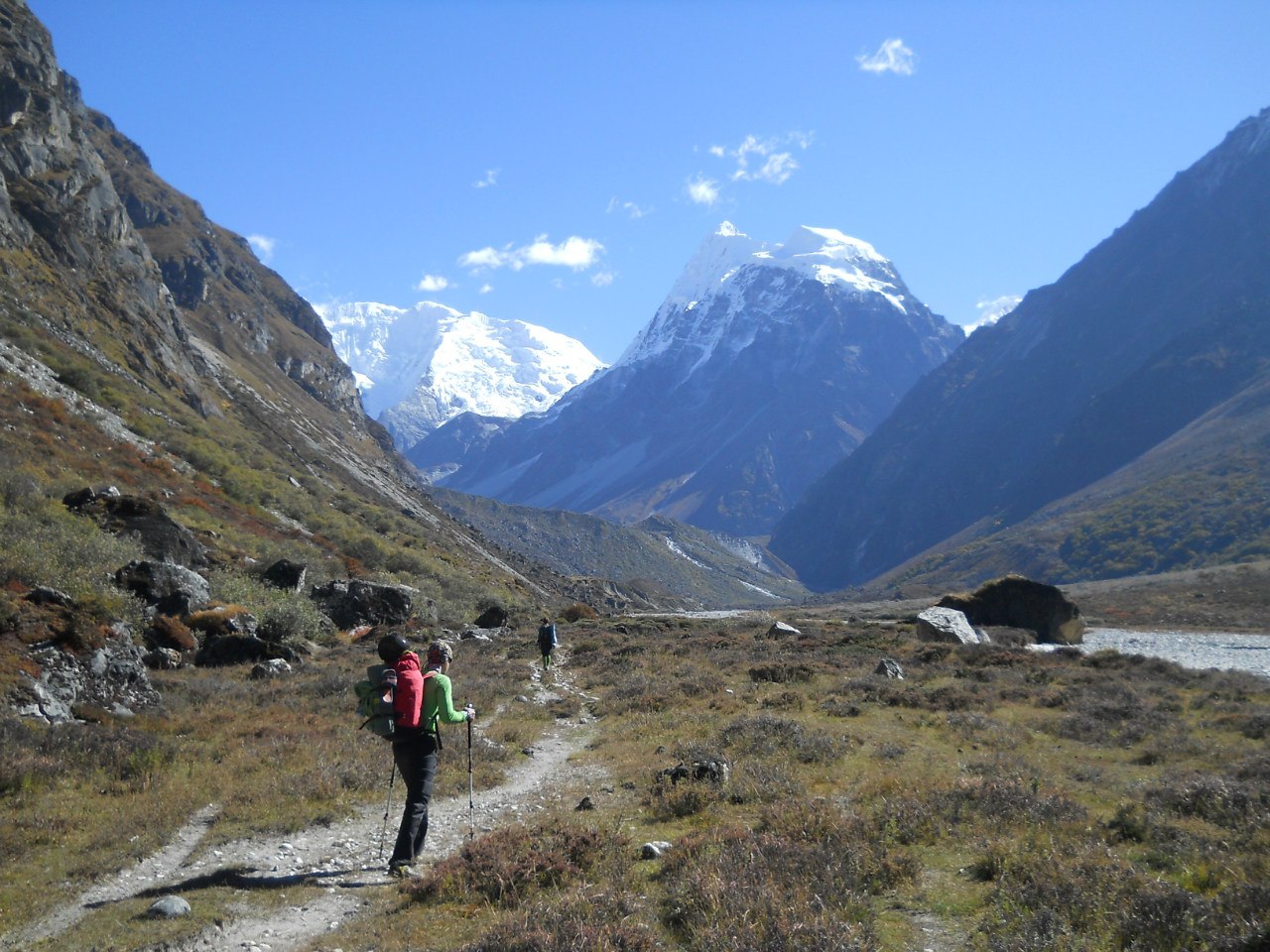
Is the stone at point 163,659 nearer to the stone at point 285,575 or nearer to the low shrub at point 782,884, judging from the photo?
the stone at point 285,575

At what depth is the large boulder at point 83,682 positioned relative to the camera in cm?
1275

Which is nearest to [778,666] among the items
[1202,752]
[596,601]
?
[1202,752]

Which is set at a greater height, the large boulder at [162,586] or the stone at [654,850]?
the large boulder at [162,586]

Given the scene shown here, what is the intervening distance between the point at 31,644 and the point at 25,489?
13.7 m

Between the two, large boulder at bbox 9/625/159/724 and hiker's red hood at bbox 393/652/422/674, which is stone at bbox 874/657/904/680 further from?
large boulder at bbox 9/625/159/724

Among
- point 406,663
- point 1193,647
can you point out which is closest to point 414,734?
point 406,663

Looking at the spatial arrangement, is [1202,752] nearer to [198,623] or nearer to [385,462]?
[198,623]

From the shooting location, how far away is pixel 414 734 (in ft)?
27.9

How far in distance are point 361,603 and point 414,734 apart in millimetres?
25992

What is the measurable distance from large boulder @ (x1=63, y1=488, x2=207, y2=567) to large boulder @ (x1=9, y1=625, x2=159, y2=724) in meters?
11.2

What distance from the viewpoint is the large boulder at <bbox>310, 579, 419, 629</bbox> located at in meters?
31.5

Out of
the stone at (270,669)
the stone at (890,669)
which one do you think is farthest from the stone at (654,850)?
the stone at (890,669)

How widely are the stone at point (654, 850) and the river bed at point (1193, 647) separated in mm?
33959

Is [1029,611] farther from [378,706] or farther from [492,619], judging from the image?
[378,706]
